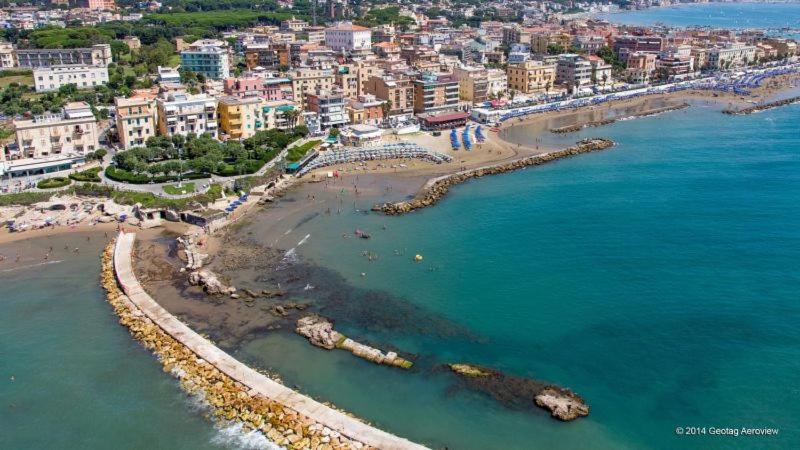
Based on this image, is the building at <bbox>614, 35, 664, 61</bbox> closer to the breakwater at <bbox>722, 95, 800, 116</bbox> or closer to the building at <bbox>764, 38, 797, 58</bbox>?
the breakwater at <bbox>722, 95, 800, 116</bbox>

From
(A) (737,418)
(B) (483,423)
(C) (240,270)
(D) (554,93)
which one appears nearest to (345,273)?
(C) (240,270)

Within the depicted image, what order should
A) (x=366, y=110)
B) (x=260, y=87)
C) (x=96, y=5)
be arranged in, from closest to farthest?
(x=260, y=87)
(x=366, y=110)
(x=96, y=5)

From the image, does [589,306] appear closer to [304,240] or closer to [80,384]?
[304,240]

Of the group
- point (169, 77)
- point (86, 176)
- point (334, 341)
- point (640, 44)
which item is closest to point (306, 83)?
point (169, 77)

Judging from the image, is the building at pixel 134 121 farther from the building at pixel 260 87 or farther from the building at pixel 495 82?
the building at pixel 495 82

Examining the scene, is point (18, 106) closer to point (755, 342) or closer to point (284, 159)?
point (284, 159)

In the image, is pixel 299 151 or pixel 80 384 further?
pixel 299 151
